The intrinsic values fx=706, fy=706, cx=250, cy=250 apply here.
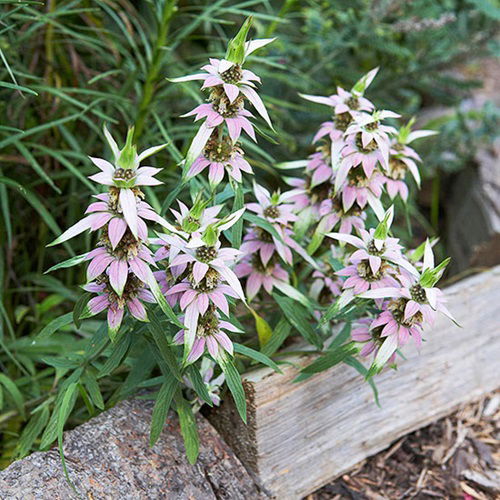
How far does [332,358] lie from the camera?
1.43 meters

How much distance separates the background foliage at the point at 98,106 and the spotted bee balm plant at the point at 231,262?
0.43 ft

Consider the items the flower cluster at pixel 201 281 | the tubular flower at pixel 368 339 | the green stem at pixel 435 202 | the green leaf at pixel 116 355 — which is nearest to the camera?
the flower cluster at pixel 201 281

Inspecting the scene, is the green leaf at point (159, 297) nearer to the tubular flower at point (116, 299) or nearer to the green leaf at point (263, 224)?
the tubular flower at point (116, 299)

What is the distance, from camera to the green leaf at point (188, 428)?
4.40ft

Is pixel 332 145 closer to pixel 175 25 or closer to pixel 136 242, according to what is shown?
pixel 136 242

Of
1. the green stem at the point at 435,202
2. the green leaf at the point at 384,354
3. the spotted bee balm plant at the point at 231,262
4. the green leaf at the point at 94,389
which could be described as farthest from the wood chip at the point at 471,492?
the green stem at the point at 435,202

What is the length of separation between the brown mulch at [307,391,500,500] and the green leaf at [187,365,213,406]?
54cm

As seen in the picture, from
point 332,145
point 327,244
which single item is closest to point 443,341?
point 327,244

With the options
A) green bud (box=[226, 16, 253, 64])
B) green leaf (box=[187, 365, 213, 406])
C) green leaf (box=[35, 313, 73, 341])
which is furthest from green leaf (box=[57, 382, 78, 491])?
green bud (box=[226, 16, 253, 64])

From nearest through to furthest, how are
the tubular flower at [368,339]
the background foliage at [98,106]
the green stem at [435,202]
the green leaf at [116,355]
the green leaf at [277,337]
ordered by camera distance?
the green leaf at [116,355] → the tubular flower at [368,339] → the green leaf at [277,337] → the background foliage at [98,106] → the green stem at [435,202]

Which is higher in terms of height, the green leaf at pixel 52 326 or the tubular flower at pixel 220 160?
the tubular flower at pixel 220 160

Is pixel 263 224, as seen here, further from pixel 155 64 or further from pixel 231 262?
pixel 155 64

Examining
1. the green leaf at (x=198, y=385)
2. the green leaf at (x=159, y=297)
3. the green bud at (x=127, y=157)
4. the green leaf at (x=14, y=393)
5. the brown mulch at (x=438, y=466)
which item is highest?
the green bud at (x=127, y=157)

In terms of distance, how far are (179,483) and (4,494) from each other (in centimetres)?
33
